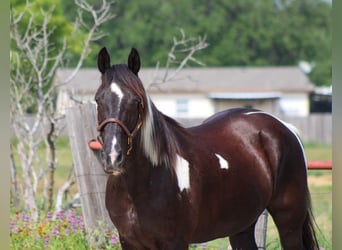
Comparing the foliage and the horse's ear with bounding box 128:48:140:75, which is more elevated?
the foliage

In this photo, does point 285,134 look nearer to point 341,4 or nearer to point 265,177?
point 265,177

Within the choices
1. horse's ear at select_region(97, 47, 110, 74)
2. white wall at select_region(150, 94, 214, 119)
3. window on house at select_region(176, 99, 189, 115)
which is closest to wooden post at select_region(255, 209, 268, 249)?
horse's ear at select_region(97, 47, 110, 74)

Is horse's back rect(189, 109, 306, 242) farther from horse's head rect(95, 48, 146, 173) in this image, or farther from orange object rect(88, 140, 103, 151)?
orange object rect(88, 140, 103, 151)

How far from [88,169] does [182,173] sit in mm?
2057

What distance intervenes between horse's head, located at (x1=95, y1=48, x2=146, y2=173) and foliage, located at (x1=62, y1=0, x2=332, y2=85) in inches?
1835

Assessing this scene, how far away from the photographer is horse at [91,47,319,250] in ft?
10.1

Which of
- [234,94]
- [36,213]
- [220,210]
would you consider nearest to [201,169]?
[220,210]

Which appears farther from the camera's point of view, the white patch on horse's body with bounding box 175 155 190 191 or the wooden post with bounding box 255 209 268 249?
the wooden post with bounding box 255 209 268 249

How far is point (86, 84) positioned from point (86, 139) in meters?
32.6

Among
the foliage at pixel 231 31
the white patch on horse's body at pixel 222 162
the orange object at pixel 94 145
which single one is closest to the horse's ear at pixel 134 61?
the white patch on horse's body at pixel 222 162

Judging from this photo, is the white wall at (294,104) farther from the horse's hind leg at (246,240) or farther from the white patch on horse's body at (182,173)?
the white patch on horse's body at (182,173)

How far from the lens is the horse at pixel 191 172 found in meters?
3.07

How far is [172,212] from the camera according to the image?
328 cm

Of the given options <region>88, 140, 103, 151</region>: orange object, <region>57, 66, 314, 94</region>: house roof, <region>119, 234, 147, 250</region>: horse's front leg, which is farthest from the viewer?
<region>57, 66, 314, 94</region>: house roof
